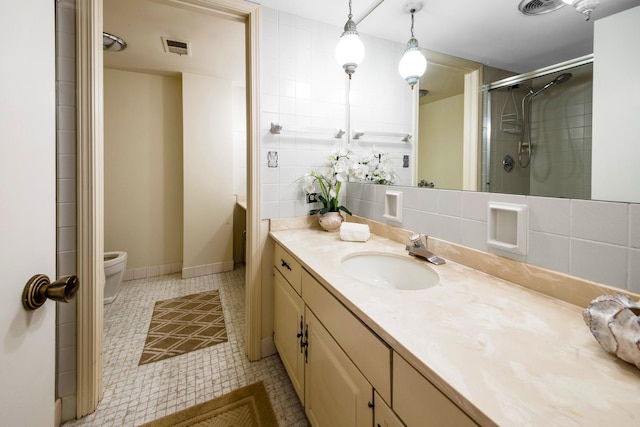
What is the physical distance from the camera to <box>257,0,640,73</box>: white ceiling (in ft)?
2.33

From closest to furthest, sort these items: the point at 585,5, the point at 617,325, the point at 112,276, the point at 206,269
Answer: the point at 617,325 < the point at 585,5 < the point at 112,276 < the point at 206,269

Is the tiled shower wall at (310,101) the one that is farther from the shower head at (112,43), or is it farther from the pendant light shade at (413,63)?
the shower head at (112,43)

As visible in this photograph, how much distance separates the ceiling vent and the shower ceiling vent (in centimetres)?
233

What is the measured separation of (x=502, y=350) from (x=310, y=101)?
1556 mm

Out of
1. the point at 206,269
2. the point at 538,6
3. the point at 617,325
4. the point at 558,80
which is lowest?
the point at 206,269

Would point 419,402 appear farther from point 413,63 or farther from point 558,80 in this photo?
point 413,63

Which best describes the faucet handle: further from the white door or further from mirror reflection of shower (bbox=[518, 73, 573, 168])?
the white door

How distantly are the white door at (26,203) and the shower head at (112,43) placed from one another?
1.96 meters

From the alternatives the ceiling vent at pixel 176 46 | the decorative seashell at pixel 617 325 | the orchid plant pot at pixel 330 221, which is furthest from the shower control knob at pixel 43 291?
the ceiling vent at pixel 176 46

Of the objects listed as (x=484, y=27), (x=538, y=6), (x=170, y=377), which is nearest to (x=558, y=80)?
(x=538, y=6)

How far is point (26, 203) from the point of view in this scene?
52 centimetres

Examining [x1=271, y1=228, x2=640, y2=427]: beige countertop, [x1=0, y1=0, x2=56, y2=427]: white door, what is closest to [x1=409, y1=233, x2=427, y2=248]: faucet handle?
[x1=271, y1=228, x2=640, y2=427]: beige countertop

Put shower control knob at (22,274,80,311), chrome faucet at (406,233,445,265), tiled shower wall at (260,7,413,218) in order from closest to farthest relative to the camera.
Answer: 1. shower control knob at (22,274,80,311)
2. chrome faucet at (406,233,445,265)
3. tiled shower wall at (260,7,413,218)

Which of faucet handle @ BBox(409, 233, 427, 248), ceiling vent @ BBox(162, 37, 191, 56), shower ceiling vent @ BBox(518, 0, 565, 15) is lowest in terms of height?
faucet handle @ BBox(409, 233, 427, 248)
